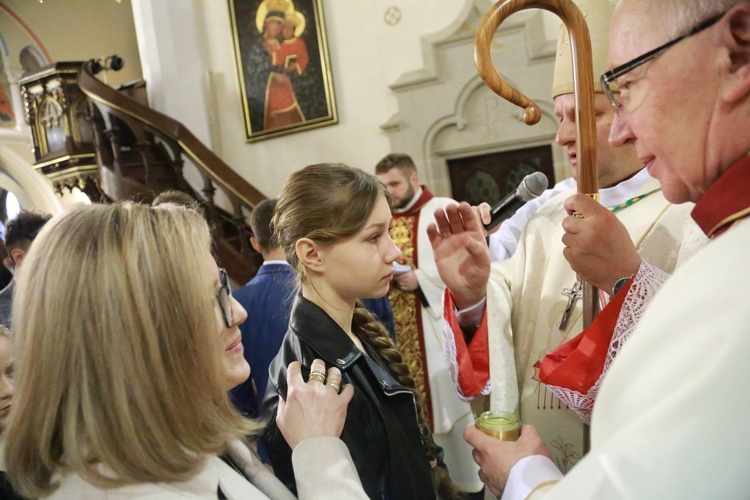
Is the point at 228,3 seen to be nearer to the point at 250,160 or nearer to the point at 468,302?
the point at 250,160

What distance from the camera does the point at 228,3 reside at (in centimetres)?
757

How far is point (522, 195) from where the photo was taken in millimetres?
1835

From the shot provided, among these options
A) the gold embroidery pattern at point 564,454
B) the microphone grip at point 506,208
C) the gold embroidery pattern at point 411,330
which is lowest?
the gold embroidery pattern at point 411,330

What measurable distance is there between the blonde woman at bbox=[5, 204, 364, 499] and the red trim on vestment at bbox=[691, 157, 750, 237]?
0.82 m

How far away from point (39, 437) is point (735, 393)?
3.22 feet

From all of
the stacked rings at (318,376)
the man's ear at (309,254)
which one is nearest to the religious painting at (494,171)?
the man's ear at (309,254)

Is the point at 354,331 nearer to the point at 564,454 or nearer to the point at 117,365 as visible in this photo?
the point at 564,454

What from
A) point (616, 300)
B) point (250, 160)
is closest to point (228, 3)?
point (250, 160)

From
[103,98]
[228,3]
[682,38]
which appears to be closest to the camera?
[682,38]

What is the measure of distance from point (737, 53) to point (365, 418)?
1098 mm

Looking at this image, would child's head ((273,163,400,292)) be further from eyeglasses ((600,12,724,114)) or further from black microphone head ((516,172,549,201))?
eyeglasses ((600,12,724,114))

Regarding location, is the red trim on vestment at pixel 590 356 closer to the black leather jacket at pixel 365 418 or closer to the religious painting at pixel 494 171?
the black leather jacket at pixel 365 418

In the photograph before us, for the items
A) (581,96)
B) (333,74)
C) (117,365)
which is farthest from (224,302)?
(333,74)

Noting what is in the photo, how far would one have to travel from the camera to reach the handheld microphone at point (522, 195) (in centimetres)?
182
